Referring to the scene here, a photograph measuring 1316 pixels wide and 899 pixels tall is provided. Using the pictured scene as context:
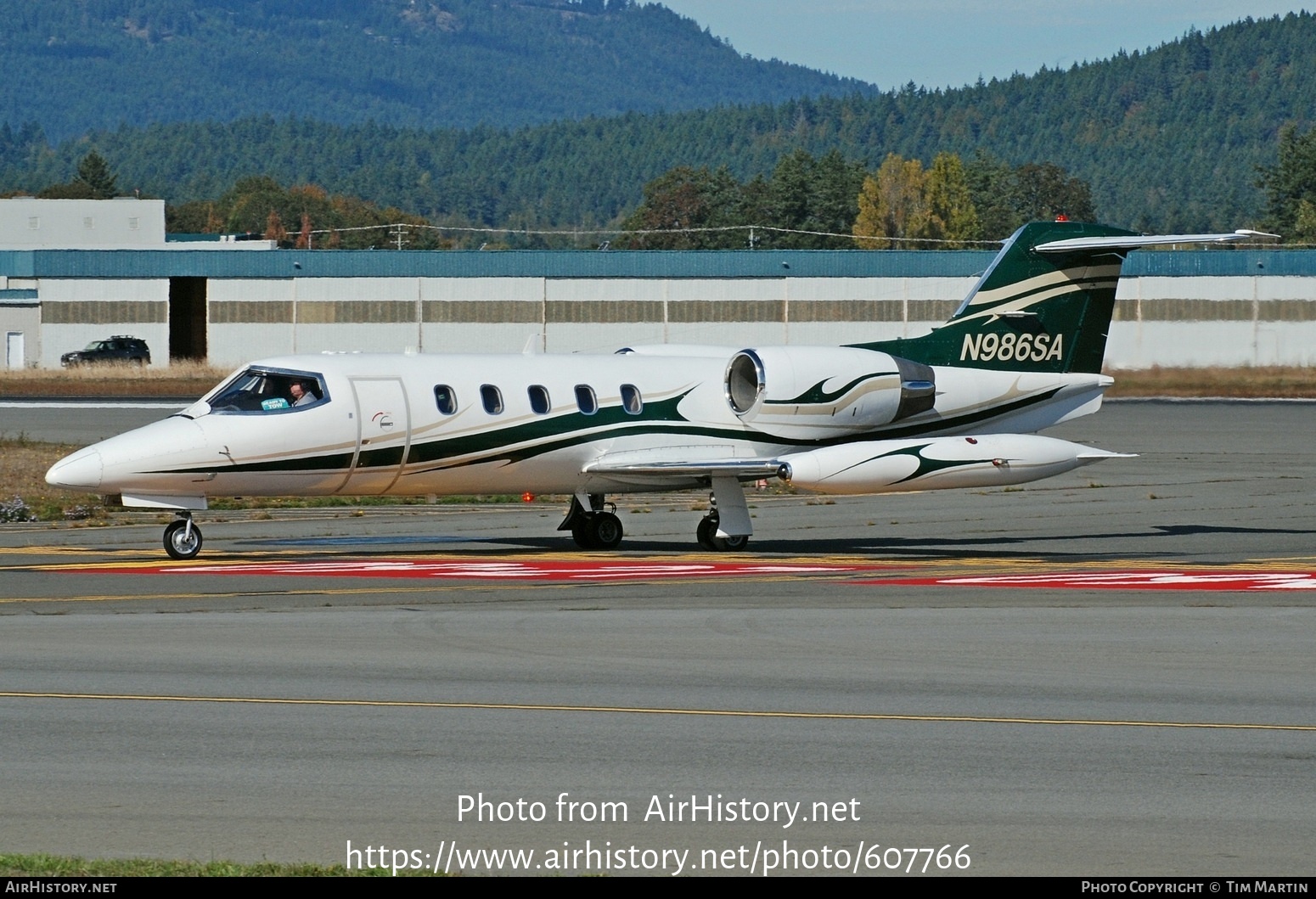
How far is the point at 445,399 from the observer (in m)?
24.0

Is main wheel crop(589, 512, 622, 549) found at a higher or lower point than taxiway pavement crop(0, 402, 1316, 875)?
lower

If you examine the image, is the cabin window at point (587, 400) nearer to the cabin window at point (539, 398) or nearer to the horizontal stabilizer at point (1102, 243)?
the cabin window at point (539, 398)

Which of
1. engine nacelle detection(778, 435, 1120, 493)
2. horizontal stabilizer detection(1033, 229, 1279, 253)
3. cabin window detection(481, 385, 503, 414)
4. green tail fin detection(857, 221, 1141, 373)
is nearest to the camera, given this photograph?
engine nacelle detection(778, 435, 1120, 493)

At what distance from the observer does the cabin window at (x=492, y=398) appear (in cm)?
2420

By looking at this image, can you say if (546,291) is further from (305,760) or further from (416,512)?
(305,760)

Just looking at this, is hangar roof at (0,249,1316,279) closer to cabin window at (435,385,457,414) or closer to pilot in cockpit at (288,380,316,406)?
A: cabin window at (435,385,457,414)

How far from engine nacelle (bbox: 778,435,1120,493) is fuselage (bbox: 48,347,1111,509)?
1479 millimetres

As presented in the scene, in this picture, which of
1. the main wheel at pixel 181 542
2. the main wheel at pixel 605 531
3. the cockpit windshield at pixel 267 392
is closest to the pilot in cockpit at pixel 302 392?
the cockpit windshield at pixel 267 392

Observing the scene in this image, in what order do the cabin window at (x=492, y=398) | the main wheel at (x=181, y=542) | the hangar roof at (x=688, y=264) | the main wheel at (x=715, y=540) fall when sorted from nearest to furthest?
the main wheel at (x=181, y=542), the cabin window at (x=492, y=398), the main wheel at (x=715, y=540), the hangar roof at (x=688, y=264)

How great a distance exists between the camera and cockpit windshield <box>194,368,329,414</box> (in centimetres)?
2288

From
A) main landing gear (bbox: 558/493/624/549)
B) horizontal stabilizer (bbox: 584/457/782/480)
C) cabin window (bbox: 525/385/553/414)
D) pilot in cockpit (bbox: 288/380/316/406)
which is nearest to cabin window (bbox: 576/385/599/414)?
cabin window (bbox: 525/385/553/414)

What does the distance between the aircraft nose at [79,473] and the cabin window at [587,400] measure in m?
6.66

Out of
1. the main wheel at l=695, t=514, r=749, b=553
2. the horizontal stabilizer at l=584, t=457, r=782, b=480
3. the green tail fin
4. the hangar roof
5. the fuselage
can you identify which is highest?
the hangar roof

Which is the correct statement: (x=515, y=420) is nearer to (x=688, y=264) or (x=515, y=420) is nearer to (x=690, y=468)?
(x=690, y=468)
